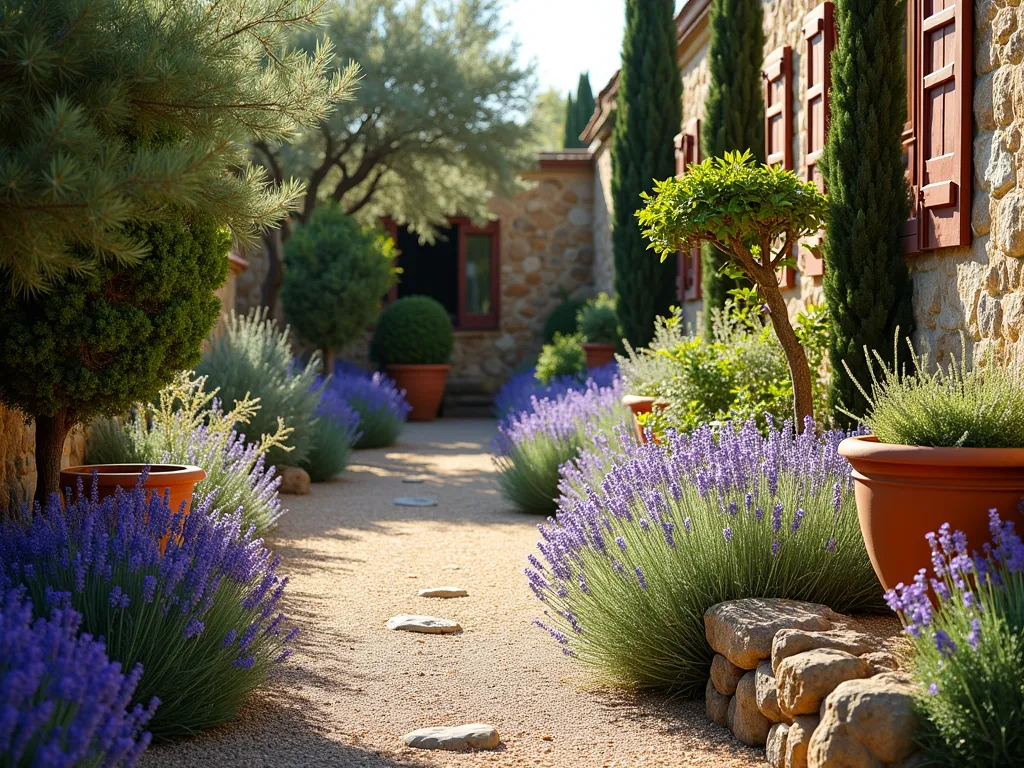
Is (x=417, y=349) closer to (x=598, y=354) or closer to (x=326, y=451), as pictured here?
(x=598, y=354)

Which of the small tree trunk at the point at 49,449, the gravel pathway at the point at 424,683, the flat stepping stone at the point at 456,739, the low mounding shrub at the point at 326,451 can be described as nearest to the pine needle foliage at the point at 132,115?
the small tree trunk at the point at 49,449

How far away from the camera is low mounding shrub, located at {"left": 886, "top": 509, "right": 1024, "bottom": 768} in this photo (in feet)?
7.17

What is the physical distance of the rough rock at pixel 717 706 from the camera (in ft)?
10.0

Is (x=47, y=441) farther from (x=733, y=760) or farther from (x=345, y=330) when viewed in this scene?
(x=345, y=330)

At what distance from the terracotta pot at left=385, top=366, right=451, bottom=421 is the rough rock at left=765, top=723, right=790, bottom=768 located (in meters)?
11.4

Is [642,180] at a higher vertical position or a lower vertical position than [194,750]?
higher

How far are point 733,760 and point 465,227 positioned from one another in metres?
13.4

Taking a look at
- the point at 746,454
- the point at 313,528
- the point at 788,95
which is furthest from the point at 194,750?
the point at 788,95

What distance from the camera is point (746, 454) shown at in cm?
377

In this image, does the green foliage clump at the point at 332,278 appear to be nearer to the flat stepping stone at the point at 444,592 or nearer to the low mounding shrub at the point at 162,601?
the flat stepping stone at the point at 444,592

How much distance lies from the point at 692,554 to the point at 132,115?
2.20 metres

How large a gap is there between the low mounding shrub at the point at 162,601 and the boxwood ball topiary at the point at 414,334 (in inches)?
422

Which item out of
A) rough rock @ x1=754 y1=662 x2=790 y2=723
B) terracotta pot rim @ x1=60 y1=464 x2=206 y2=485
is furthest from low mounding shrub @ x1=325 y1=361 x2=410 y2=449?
rough rock @ x1=754 y1=662 x2=790 y2=723

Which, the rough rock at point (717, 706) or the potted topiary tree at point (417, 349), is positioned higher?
the potted topiary tree at point (417, 349)
